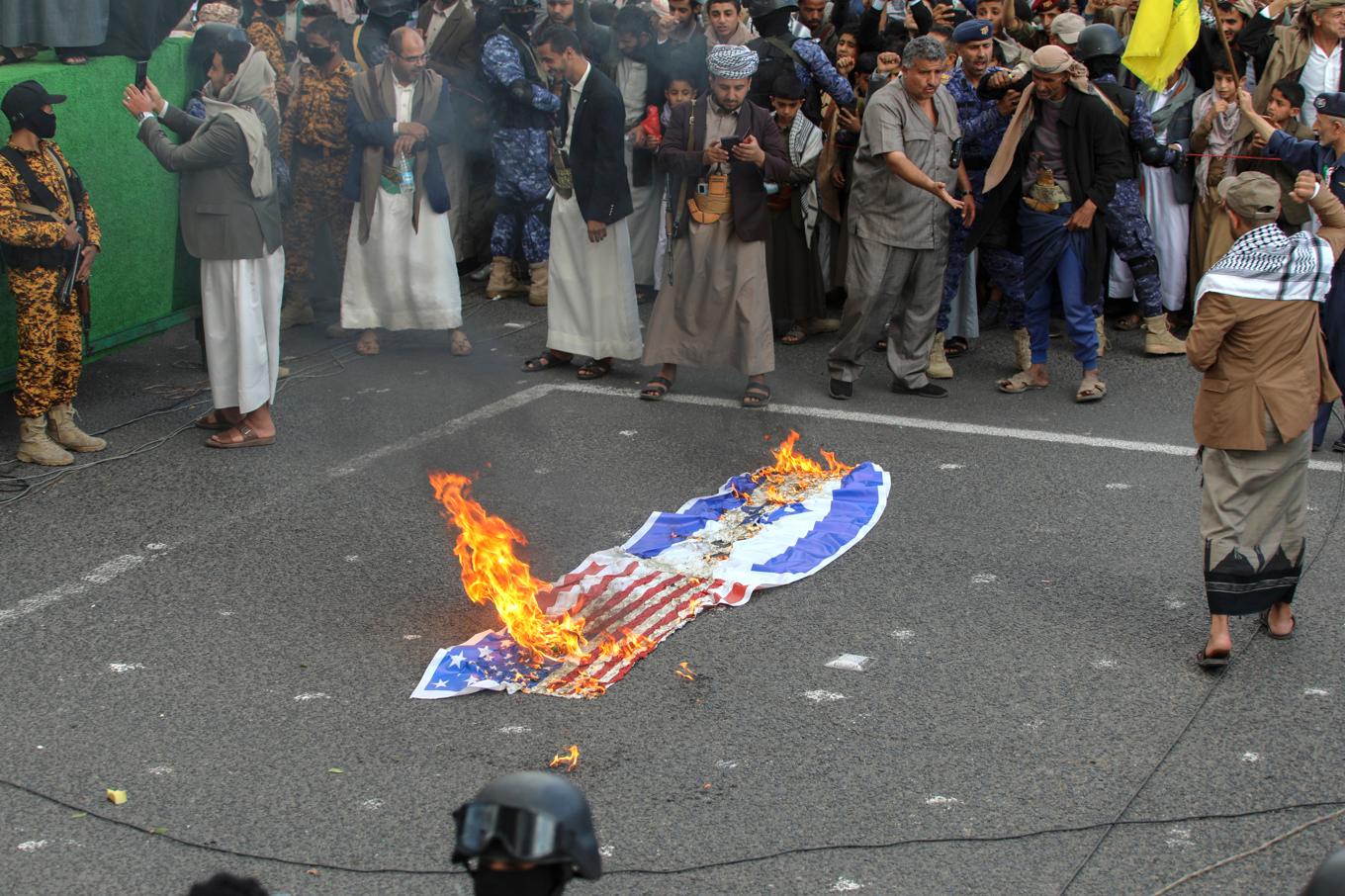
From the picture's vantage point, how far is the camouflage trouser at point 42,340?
23.7 feet

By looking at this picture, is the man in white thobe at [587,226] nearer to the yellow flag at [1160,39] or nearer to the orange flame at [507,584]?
the orange flame at [507,584]

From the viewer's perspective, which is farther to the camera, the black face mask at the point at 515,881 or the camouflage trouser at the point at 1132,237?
the camouflage trouser at the point at 1132,237

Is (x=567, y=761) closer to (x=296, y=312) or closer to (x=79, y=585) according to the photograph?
(x=79, y=585)

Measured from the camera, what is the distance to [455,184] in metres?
11.5

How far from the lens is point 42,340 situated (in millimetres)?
7270

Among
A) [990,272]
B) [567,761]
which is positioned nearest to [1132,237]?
[990,272]

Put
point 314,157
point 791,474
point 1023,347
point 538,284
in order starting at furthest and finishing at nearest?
point 538,284 < point 314,157 < point 1023,347 < point 791,474

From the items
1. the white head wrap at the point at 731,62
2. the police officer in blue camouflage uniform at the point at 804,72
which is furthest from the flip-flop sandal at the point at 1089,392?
the white head wrap at the point at 731,62

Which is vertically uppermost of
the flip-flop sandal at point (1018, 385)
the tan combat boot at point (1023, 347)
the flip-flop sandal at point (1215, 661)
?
the tan combat boot at point (1023, 347)

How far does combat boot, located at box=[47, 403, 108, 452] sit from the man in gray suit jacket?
1.93 ft

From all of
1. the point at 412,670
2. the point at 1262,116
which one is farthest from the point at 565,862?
the point at 1262,116

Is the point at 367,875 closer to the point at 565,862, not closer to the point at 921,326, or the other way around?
the point at 565,862

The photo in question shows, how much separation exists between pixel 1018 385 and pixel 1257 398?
3.53m

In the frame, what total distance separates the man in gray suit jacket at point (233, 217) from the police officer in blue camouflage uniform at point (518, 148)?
271cm
